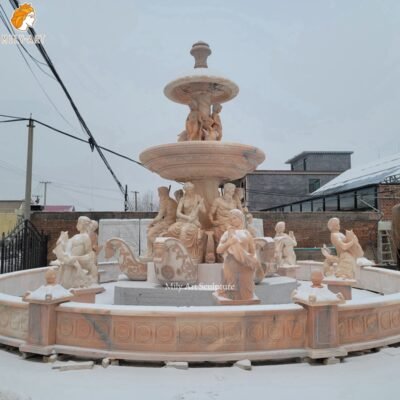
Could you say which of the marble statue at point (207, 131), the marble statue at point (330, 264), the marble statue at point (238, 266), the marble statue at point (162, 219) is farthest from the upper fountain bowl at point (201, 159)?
the marble statue at point (330, 264)

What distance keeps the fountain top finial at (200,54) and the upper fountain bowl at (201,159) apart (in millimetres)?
2955

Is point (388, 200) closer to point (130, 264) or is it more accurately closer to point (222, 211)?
point (222, 211)

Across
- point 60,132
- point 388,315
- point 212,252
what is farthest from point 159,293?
point 60,132

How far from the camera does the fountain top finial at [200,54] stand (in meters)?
9.30

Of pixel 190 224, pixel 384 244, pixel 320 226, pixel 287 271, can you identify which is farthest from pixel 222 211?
pixel 384 244

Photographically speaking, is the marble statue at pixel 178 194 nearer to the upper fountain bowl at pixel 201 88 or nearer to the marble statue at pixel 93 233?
the marble statue at pixel 93 233

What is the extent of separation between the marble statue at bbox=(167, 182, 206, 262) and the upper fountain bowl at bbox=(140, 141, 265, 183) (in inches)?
17.7

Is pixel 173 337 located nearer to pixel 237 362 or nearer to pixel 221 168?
pixel 237 362

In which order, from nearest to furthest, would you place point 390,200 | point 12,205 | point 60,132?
point 60,132, point 390,200, point 12,205

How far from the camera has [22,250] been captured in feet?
36.3

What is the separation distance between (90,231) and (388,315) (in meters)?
5.63

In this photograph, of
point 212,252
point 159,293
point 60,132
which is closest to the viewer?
point 159,293

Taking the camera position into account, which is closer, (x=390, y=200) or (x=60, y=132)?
(x=60, y=132)

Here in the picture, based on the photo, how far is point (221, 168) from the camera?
789 cm
